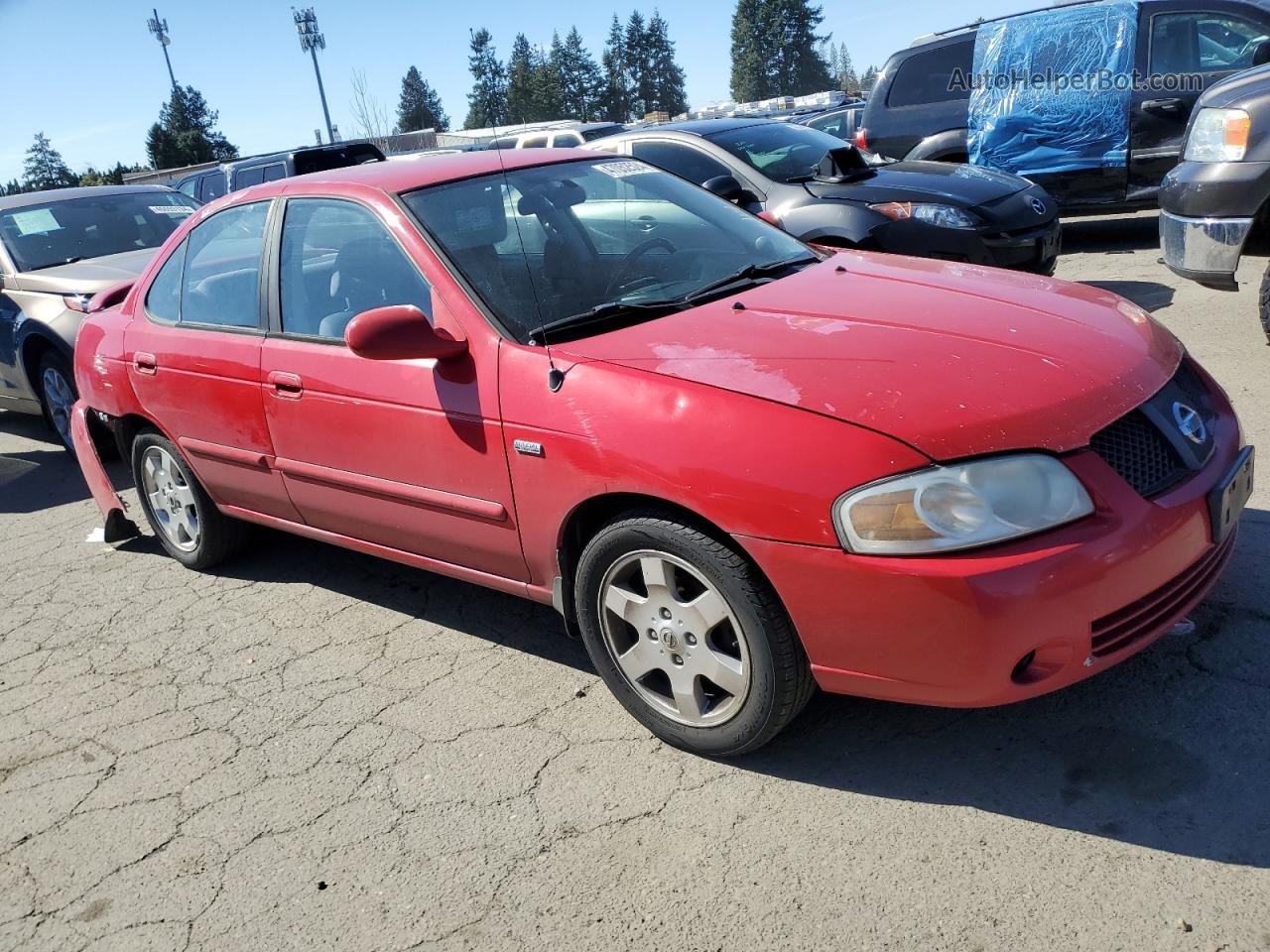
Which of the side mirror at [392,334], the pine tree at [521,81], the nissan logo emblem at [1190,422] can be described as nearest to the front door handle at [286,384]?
the side mirror at [392,334]

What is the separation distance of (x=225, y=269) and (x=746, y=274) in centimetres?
213

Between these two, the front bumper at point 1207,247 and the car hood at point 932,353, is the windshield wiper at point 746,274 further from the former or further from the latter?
the front bumper at point 1207,247

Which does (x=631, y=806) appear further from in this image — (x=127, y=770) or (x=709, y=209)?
(x=709, y=209)

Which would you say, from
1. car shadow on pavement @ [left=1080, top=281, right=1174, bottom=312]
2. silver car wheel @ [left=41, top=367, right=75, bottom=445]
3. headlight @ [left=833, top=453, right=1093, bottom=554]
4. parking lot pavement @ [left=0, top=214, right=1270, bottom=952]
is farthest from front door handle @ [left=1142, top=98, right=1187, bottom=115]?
silver car wheel @ [left=41, top=367, right=75, bottom=445]

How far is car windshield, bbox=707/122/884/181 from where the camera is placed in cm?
755

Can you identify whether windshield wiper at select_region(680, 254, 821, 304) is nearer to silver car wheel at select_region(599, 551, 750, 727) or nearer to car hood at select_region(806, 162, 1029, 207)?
silver car wheel at select_region(599, 551, 750, 727)

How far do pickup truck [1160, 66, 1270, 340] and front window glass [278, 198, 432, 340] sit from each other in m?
4.02

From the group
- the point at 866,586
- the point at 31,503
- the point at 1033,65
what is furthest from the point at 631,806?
the point at 1033,65

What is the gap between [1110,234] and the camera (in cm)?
1042

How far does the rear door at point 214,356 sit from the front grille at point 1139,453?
2.88m

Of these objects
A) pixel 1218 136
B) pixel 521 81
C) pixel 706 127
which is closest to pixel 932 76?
pixel 706 127

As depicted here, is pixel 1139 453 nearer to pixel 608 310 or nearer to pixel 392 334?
pixel 608 310

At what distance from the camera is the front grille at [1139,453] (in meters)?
2.59

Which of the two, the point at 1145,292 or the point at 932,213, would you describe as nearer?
the point at 932,213
